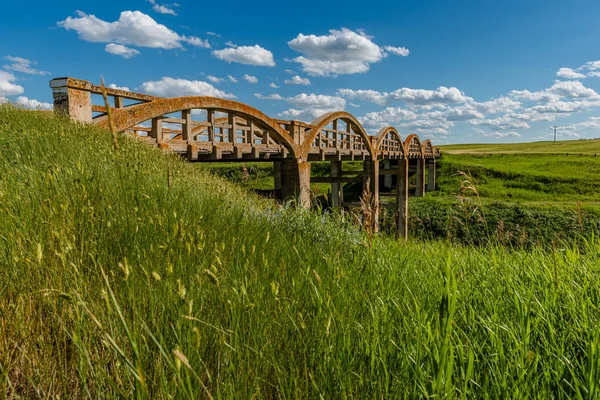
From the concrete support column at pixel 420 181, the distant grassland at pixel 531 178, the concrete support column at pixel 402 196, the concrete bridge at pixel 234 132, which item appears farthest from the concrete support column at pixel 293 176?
the concrete support column at pixel 420 181

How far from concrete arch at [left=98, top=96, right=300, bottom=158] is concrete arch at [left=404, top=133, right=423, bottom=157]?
19452mm

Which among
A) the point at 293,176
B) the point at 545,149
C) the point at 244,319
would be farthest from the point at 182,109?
the point at 545,149

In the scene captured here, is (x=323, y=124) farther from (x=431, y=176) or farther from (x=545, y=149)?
(x=545, y=149)

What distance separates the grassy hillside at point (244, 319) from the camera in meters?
1.38

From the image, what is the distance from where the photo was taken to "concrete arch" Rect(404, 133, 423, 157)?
3079 cm

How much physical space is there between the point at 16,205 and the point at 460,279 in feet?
10.6

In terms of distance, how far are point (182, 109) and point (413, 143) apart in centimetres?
2932

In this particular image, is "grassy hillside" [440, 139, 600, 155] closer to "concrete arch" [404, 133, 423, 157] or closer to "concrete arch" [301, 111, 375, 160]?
"concrete arch" [404, 133, 423, 157]

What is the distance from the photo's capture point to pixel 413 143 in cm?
3556

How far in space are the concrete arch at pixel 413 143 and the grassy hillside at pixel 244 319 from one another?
92.1ft

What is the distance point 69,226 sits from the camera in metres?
2.46

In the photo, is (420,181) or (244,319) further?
(420,181)

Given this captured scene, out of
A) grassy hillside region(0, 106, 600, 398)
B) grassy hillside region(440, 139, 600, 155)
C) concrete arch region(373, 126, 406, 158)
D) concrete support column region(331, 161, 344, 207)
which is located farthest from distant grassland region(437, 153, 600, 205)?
grassy hillside region(0, 106, 600, 398)

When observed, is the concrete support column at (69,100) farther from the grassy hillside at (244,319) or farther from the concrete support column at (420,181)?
the concrete support column at (420,181)
